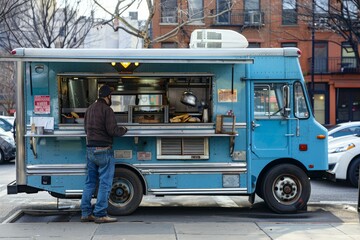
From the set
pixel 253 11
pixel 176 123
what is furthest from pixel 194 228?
pixel 253 11

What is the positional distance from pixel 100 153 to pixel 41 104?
134cm

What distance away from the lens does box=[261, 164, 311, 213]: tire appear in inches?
322

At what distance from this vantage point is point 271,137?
8195 mm

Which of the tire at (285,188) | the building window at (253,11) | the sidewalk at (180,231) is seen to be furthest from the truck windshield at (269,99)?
the building window at (253,11)

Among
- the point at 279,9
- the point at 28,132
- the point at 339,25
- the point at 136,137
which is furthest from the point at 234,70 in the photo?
the point at 279,9

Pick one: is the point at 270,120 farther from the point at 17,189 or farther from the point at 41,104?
the point at 17,189

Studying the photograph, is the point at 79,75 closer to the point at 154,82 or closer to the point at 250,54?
the point at 154,82

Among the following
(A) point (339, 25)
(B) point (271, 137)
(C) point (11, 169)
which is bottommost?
(C) point (11, 169)

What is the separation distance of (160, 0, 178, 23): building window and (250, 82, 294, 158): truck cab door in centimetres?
1495

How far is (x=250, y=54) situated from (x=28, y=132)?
3.80m

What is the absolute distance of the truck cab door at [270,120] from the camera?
815 cm

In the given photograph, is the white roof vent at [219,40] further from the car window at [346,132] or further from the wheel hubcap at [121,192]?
the car window at [346,132]

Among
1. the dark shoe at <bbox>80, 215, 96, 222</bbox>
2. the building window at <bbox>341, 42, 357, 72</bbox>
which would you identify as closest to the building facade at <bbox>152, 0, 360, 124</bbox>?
the building window at <bbox>341, 42, 357, 72</bbox>

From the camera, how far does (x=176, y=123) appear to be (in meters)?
7.97
